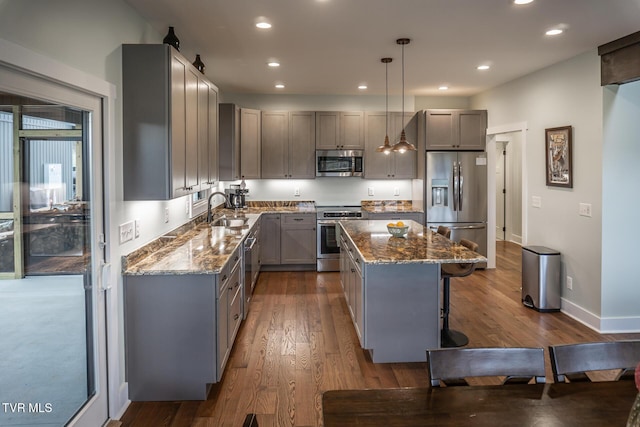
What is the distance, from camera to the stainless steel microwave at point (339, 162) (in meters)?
6.84

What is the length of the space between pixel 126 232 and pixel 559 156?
4.28 m

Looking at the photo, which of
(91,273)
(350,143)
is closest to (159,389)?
(91,273)

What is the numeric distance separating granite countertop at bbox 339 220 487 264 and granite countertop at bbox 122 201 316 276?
107 centimetres

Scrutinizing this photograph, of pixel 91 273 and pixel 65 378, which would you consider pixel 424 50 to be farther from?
pixel 65 378

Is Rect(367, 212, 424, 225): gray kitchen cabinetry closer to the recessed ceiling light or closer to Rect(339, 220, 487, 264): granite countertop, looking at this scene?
Rect(339, 220, 487, 264): granite countertop

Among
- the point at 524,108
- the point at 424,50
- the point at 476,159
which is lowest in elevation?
the point at 476,159

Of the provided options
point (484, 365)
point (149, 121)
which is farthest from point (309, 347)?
point (484, 365)

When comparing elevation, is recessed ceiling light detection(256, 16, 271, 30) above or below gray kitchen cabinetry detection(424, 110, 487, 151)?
above

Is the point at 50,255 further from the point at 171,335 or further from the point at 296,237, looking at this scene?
the point at 296,237

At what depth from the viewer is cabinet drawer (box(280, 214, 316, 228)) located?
259 inches

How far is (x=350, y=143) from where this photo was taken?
22.6ft

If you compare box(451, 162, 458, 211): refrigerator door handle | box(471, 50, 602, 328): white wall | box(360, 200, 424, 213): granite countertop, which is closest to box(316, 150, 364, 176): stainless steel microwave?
box(360, 200, 424, 213): granite countertop

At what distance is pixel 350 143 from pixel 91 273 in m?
4.90

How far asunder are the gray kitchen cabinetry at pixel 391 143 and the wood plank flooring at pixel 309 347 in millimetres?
1908
